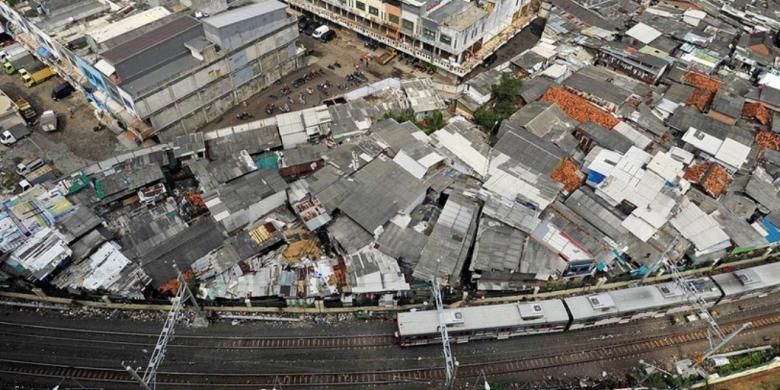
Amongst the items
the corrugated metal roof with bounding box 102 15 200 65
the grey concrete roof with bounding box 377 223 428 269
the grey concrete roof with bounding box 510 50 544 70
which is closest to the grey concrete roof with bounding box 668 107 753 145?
the grey concrete roof with bounding box 510 50 544 70

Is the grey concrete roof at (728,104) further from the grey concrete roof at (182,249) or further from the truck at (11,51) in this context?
the truck at (11,51)

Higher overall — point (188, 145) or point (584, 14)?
point (584, 14)

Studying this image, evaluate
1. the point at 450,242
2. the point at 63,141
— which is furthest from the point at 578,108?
the point at 63,141

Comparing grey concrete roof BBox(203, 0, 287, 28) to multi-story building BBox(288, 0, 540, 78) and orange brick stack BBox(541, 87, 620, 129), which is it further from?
orange brick stack BBox(541, 87, 620, 129)

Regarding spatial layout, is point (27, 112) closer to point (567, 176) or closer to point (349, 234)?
point (349, 234)

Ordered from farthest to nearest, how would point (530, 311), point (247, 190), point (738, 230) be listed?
1. point (738, 230)
2. point (247, 190)
3. point (530, 311)

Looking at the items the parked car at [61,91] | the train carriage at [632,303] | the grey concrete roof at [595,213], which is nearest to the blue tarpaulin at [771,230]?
the train carriage at [632,303]
